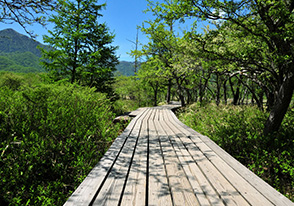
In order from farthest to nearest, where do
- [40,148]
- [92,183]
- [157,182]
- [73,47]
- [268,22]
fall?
[73,47] → [268,22] → [40,148] → [157,182] → [92,183]

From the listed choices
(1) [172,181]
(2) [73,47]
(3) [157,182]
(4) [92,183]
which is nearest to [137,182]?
(3) [157,182]

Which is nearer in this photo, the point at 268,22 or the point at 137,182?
the point at 137,182

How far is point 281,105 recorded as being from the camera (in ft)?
17.0

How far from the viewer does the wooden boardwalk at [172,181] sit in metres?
1.81

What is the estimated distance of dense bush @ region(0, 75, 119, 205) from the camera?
2775 mm

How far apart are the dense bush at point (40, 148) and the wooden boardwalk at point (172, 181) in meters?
1.05

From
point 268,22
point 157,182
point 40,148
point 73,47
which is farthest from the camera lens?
point 73,47

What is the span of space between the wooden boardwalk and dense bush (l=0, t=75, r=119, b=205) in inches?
41.3

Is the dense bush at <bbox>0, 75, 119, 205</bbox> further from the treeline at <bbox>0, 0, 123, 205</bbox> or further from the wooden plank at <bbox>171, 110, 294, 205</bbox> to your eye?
the wooden plank at <bbox>171, 110, 294, 205</bbox>

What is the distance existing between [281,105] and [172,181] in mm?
5150

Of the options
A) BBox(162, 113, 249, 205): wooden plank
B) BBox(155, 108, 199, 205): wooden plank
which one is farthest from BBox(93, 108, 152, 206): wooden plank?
BBox(162, 113, 249, 205): wooden plank

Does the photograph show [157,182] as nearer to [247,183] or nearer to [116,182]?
[116,182]

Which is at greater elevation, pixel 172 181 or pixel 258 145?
pixel 172 181

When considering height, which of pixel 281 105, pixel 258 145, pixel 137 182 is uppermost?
pixel 281 105
